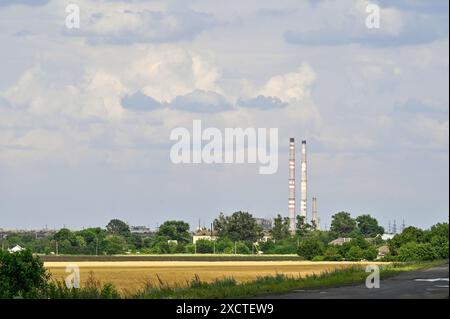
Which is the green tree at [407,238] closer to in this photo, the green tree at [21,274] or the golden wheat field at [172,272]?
the golden wheat field at [172,272]

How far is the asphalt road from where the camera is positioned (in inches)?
1603

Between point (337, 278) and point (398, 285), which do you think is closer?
point (398, 285)

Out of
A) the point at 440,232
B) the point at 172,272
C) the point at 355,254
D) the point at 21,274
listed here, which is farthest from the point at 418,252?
the point at 21,274

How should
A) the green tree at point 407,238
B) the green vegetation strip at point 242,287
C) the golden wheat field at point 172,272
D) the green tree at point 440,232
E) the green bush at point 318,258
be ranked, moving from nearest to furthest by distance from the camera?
the green vegetation strip at point 242,287 < the golden wheat field at point 172,272 < the green tree at point 440,232 < the green tree at point 407,238 < the green bush at point 318,258

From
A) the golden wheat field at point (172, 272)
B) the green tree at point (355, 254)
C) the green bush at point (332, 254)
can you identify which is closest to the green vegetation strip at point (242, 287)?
the golden wheat field at point (172, 272)

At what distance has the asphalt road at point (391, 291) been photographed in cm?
4072

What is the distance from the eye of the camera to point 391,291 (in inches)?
1720

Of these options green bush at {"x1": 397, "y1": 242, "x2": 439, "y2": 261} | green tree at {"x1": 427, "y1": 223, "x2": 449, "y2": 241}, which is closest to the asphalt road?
green bush at {"x1": 397, "y1": 242, "x2": 439, "y2": 261}

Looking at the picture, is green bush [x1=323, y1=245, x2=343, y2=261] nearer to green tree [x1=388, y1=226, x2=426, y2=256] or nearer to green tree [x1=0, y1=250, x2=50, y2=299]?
green tree [x1=388, y1=226, x2=426, y2=256]

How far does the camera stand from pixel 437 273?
193ft
